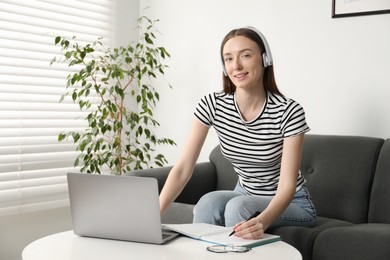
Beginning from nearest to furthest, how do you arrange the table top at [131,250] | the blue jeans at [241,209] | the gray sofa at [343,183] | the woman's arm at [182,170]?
the table top at [131,250]
the blue jeans at [241,209]
the woman's arm at [182,170]
the gray sofa at [343,183]

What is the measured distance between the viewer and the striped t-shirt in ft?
7.77

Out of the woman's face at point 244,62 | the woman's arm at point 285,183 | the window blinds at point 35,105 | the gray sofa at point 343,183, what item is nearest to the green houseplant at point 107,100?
the window blinds at point 35,105

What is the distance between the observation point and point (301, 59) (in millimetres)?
3398

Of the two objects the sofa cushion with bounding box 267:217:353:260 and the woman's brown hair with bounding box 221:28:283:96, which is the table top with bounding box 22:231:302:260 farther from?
the woman's brown hair with bounding box 221:28:283:96

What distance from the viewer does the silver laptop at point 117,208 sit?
5.75 ft

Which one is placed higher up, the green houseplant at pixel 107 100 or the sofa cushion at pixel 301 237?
the green houseplant at pixel 107 100

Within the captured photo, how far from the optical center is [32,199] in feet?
11.6

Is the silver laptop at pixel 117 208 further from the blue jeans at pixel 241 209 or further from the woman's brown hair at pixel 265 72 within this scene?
the woman's brown hair at pixel 265 72

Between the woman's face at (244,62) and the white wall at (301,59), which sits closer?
the woman's face at (244,62)

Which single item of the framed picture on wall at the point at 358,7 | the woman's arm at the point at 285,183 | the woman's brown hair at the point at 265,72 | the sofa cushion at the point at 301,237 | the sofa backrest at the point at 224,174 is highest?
the framed picture on wall at the point at 358,7

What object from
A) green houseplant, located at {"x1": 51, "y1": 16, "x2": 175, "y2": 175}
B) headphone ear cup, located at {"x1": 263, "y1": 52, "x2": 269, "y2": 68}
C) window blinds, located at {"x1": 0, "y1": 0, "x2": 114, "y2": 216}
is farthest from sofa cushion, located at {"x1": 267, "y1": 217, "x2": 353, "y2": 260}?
window blinds, located at {"x1": 0, "y1": 0, "x2": 114, "y2": 216}

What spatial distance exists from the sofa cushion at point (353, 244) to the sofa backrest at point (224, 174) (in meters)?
1.07

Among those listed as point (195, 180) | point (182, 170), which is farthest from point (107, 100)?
point (182, 170)

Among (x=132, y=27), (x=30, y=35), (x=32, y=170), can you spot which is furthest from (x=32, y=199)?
(x=132, y=27)
